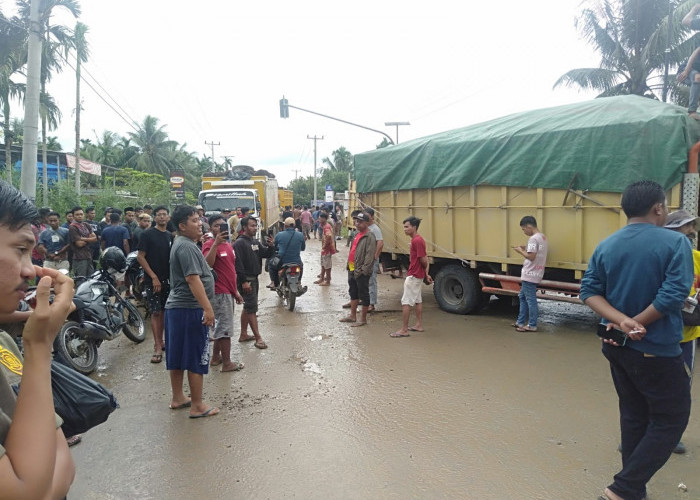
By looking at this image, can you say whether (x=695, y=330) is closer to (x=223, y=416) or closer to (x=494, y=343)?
(x=494, y=343)

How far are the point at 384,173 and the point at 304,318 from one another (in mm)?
3044

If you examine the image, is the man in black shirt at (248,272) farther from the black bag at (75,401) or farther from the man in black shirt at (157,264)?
the black bag at (75,401)

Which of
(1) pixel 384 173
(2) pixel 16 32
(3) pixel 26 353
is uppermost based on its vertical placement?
(2) pixel 16 32

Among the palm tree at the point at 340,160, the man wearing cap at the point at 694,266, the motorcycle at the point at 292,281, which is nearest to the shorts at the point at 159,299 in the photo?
the motorcycle at the point at 292,281

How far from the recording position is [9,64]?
18.8 meters

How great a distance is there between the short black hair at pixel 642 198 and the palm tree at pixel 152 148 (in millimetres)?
41854

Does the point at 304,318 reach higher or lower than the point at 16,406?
lower

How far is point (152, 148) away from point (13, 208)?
4380 cm

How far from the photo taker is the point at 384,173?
897 centimetres

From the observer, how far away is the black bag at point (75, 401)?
4.78ft

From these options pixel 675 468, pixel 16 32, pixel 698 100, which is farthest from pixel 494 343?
pixel 16 32

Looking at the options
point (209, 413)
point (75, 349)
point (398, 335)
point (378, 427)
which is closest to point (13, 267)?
point (378, 427)

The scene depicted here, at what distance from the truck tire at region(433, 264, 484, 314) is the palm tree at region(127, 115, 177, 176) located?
1466 inches

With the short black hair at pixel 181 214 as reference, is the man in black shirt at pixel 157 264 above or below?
below
